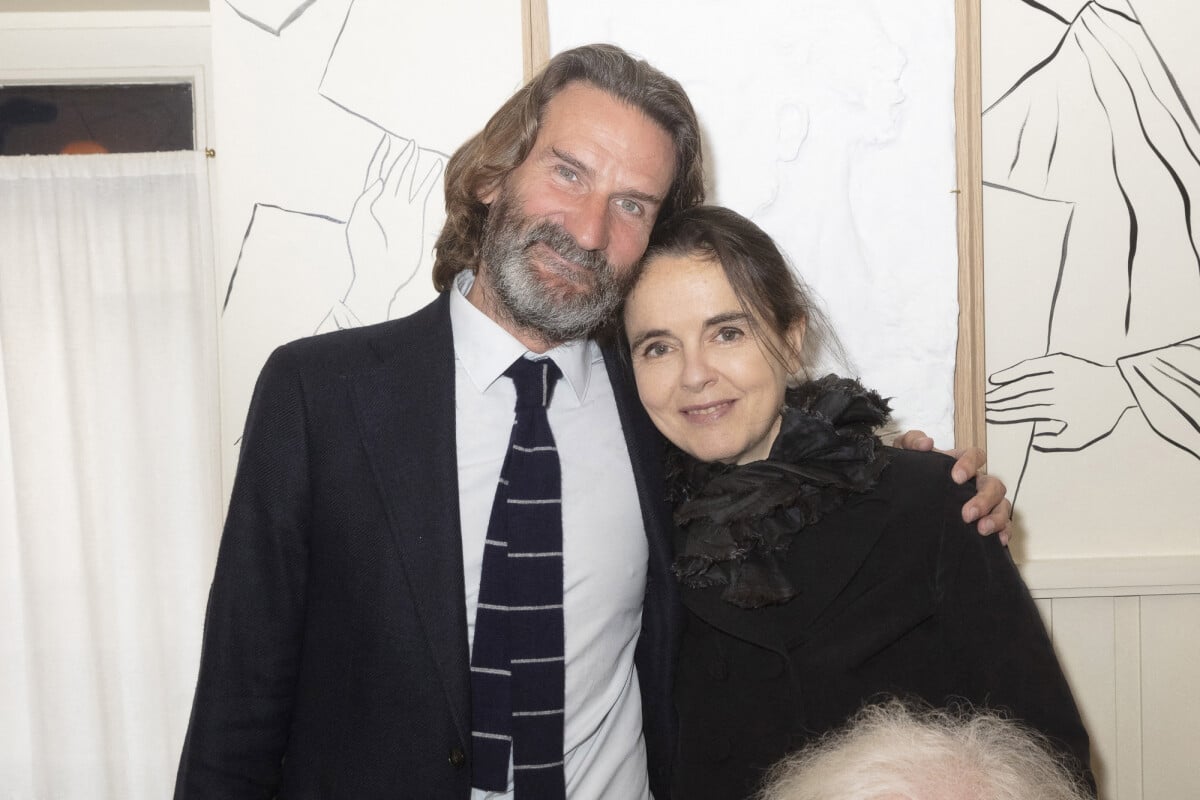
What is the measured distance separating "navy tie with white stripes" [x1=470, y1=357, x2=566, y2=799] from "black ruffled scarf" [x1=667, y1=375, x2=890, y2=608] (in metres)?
0.24

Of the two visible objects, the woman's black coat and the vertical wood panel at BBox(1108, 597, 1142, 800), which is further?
the vertical wood panel at BBox(1108, 597, 1142, 800)

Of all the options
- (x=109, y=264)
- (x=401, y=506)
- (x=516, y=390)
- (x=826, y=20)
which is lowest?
(x=401, y=506)

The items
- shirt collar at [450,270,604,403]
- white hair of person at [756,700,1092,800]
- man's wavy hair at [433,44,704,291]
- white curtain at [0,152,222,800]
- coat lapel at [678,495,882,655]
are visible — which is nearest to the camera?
white hair of person at [756,700,1092,800]

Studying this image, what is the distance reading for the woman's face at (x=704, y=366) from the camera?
4.86ft

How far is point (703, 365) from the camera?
1480 millimetres

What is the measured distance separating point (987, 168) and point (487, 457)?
1518 mm

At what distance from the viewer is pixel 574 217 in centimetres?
155

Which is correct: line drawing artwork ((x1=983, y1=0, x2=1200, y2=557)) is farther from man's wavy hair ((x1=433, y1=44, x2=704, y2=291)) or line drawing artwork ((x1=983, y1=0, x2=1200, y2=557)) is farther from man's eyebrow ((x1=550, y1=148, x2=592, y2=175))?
man's eyebrow ((x1=550, y1=148, x2=592, y2=175))

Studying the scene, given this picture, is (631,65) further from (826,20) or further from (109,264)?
(109,264)

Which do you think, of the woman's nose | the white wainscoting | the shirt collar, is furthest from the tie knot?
the white wainscoting

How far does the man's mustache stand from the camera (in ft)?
4.96

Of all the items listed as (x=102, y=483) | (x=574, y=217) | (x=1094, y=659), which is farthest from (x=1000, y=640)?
(x=102, y=483)

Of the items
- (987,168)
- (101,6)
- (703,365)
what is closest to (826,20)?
(987,168)

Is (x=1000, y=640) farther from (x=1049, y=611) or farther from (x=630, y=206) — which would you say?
(x=1049, y=611)
